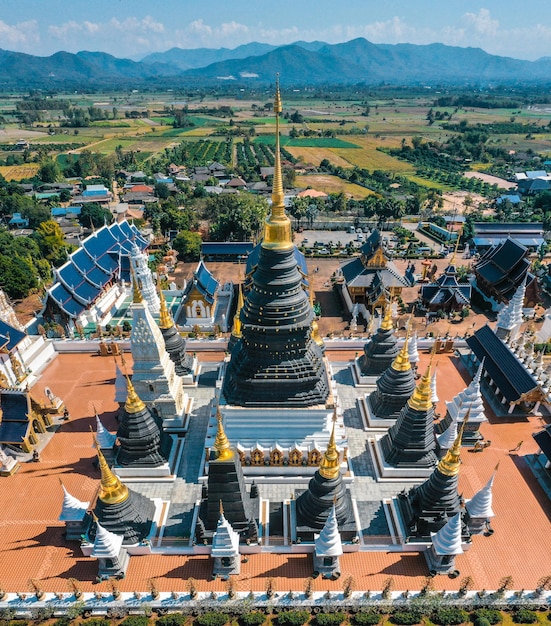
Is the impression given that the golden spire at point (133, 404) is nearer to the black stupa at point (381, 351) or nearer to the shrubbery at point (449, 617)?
the black stupa at point (381, 351)

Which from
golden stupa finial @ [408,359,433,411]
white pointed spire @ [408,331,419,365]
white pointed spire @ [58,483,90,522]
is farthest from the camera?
white pointed spire @ [408,331,419,365]

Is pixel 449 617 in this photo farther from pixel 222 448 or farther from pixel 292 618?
pixel 222 448

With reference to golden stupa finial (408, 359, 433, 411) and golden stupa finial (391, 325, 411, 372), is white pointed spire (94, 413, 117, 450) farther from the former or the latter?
golden stupa finial (391, 325, 411, 372)

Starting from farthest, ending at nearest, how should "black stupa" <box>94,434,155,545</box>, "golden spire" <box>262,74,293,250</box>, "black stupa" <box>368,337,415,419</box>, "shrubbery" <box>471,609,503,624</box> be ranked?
"black stupa" <box>368,337,415,419</box>, "golden spire" <box>262,74,293,250</box>, "black stupa" <box>94,434,155,545</box>, "shrubbery" <box>471,609,503,624</box>

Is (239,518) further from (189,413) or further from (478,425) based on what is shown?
(478,425)

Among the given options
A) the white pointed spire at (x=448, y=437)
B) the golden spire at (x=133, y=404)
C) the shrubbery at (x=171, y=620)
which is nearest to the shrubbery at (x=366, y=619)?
the shrubbery at (x=171, y=620)

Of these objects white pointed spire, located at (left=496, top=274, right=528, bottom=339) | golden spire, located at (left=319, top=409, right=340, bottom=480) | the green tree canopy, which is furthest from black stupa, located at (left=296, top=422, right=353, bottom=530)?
the green tree canopy

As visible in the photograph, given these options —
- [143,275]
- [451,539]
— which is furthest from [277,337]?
[143,275]
